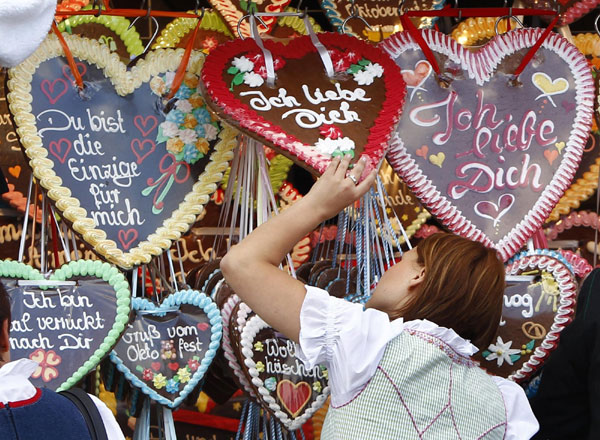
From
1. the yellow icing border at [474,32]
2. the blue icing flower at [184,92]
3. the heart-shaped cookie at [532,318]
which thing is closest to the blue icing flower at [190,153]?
the blue icing flower at [184,92]

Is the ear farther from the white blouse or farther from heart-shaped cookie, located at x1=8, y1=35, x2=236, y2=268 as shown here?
heart-shaped cookie, located at x1=8, y1=35, x2=236, y2=268

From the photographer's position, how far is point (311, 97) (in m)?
1.99

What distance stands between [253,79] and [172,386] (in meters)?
0.70

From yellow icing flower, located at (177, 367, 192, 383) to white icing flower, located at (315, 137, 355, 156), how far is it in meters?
0.57

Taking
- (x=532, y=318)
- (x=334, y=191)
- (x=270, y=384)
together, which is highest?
(x=334, y=191)

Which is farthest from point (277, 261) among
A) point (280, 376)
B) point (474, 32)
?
point (474, 32)

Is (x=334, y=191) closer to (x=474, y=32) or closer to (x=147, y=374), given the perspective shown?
(x=147, y=374)

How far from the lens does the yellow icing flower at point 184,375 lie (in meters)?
1.97

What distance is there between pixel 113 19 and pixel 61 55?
0.57 feet

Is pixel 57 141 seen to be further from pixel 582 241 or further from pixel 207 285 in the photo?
pixel 582 241

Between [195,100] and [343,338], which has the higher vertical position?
[195,100]

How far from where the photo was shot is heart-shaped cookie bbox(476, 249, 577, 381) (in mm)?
2145

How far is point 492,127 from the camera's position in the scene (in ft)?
7.23

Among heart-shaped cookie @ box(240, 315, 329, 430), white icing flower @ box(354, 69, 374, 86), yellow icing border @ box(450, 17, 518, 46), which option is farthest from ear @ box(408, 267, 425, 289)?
yellow icing border @ box(450, 17, 518, 46)
